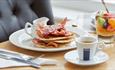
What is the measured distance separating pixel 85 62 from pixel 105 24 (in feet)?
0.97

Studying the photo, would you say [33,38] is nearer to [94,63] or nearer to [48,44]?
[48,44]

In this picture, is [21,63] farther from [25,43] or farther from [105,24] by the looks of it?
[105,24]

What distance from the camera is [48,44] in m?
1.13

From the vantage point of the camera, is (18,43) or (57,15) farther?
(57,15)

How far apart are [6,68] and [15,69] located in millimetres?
34

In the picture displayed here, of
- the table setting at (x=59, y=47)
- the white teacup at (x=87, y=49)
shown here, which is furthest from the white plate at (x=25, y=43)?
the white teacup at (x=87, y=49)

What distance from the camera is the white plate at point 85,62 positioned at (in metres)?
0.98

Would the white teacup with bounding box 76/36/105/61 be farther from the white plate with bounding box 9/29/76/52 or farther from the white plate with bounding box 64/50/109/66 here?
the white plate with bounding box 9/29/76/52

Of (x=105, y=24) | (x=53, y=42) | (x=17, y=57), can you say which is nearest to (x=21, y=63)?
(x=17, y=57)

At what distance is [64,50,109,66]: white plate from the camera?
978 mm

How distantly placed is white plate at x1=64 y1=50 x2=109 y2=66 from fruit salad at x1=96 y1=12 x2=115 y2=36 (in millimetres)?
175

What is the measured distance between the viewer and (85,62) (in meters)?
0.99

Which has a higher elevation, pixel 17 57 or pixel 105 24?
pixel 105 24

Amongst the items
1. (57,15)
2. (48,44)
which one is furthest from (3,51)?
(57,15)
